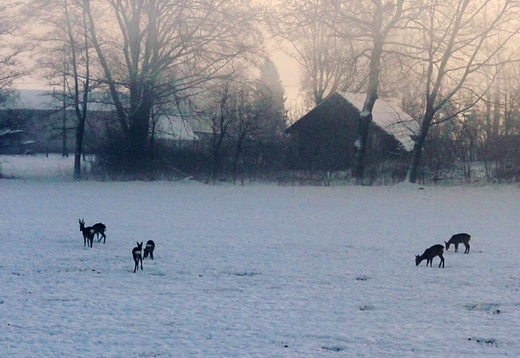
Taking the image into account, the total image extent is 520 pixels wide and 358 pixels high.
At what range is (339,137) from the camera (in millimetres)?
42094

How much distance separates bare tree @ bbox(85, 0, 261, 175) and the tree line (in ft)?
0.20

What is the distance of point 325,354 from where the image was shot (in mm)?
6828

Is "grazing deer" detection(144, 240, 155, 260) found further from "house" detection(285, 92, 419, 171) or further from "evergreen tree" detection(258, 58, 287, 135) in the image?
"evergreen tree" detection(258, 58, 287, 135)

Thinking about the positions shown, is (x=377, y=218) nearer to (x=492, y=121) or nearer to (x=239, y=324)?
(x=239, y=324)

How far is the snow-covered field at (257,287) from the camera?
23.7ft

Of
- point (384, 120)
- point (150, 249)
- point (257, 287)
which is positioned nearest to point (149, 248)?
point (150, 249)

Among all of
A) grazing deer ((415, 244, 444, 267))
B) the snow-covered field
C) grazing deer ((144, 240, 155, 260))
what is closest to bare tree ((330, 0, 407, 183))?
the snow-covered field

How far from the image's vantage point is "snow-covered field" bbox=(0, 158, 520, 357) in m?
7.23

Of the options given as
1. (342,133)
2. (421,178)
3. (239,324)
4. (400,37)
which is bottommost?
(239,324)

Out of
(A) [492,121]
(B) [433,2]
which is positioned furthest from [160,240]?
(A) [492,121]

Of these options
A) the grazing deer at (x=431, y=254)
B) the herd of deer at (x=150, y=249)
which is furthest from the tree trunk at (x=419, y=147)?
the grazing deer at (x=431, y=254)

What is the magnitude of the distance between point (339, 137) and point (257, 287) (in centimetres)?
3269

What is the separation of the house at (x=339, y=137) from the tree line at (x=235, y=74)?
52.9 inches

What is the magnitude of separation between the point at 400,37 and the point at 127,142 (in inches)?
619
